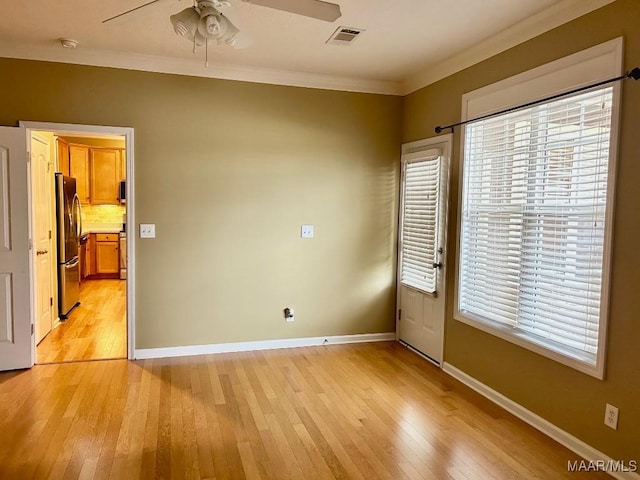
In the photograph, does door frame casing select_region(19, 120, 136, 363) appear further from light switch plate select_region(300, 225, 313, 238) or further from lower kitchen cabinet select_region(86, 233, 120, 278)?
lower kitchen cabinet select_region(86, 233, 120, 278)

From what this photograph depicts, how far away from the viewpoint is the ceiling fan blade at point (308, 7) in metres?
1.97

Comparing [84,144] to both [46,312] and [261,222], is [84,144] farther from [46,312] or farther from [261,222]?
[261,222]

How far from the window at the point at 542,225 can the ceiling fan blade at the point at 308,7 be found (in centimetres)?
158

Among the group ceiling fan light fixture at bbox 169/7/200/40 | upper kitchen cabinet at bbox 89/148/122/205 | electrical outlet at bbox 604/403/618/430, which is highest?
ceiling fan light fixture at bbox 169/7/200/40

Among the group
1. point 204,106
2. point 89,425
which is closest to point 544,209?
point 204,106

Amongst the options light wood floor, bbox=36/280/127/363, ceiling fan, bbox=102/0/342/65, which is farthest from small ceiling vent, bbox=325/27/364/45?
light wood floor, bbox=36/280/127/363

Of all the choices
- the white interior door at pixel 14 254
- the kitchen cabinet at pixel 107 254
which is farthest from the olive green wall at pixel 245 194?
the kitchen cabinet at pixel 107 254

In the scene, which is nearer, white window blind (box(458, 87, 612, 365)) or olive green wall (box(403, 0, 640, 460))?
olive green wall (box(403, 0, 640, 460))

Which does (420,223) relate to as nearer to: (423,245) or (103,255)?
(423,245)

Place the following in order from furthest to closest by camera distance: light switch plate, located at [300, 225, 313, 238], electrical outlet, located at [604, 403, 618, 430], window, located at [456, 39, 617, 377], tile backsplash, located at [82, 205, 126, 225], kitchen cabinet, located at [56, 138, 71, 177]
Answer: tile backsplash, located at [82, 205, 126, 225]
kitchen cabinet, located at [56, 138, 71, 177]
light switch plate, located at [300, 225, 313, 238]
window, located at [456, 39, 617, 377]
electrical outlet, located at [604, 403, 618, 430]

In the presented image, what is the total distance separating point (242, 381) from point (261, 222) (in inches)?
58.2

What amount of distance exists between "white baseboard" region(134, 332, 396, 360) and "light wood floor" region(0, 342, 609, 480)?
12 cm

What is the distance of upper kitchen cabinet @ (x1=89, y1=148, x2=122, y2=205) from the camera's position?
783 cm

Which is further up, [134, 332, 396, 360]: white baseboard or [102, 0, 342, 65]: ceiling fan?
[102, 0, 342, 65]: ceiling fan
